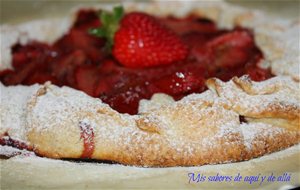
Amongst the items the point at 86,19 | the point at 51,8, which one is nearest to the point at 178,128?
the point at 86,19

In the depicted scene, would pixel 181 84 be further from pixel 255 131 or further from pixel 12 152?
pixel 12 152

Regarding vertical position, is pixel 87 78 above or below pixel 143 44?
below

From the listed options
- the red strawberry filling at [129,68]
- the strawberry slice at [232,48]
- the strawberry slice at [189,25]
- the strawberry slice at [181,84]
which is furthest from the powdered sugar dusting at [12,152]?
the strawberry slice at [189,25]

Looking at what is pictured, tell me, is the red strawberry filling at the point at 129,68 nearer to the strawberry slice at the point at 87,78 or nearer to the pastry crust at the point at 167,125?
the strawberry slice at the point at 87,78

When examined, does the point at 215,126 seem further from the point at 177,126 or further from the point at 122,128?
the point at 122,128

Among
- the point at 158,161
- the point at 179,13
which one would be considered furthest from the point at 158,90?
the point at 179,13

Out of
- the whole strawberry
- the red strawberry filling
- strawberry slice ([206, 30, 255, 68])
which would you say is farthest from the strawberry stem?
strawberry slice ([206, 30, 255, 68])
